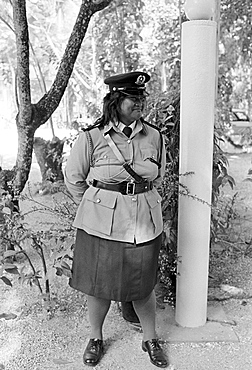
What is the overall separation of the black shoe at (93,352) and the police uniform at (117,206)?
364 mm

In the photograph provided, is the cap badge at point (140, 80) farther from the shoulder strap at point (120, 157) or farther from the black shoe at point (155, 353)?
the black shoe at point (155, 353)

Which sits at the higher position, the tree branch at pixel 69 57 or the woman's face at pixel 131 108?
the tree branch at pixel 69 57

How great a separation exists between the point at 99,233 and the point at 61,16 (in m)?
12.9

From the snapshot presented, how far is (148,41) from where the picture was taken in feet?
39.4

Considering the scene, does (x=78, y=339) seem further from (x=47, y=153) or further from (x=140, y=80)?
(x=47, y=153)

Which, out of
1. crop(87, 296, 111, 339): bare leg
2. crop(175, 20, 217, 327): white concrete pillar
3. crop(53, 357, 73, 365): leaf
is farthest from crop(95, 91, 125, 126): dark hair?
crop(53, 357, 73, 365): leaf

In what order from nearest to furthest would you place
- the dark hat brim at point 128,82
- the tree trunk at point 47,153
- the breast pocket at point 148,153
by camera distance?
the dark hat brim at point 128,82
the breast pocket at point 148,153
the tree trunk at point 47,153

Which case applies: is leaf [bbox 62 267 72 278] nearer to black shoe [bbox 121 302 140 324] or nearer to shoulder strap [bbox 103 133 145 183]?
black shoe [bbox 121 302 140 324]

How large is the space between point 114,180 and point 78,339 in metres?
1.12

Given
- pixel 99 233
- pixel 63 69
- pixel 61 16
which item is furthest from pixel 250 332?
pixel 61 16

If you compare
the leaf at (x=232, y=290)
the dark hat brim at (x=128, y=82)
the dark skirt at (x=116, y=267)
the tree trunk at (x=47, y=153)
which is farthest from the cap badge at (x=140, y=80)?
the tree trunk at (x=47, y=153)

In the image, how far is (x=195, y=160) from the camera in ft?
8.74

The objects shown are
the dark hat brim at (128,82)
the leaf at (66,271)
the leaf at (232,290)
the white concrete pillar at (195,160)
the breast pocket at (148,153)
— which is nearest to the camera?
the dark hat brim at (128,82)

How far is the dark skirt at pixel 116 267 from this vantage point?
2.38 metres
